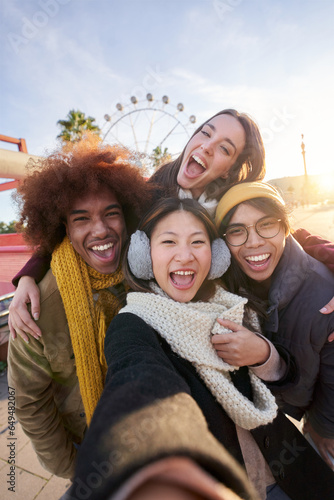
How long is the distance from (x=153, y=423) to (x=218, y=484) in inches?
6.9

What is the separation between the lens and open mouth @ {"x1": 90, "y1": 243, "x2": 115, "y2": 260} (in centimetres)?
186

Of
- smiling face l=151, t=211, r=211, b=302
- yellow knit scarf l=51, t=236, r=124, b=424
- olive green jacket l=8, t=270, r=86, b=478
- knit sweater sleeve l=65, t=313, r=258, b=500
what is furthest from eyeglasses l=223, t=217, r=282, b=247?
olive green jacket l=8, t=270, r=86, b=478

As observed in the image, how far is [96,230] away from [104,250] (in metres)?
0.17

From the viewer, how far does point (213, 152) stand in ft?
7.89

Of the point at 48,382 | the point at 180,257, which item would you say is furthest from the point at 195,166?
the point at 48,382

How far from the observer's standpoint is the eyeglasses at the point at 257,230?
5.67 feet

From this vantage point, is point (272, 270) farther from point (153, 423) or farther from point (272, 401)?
point (153, 423)

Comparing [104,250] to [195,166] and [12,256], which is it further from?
[12,256]

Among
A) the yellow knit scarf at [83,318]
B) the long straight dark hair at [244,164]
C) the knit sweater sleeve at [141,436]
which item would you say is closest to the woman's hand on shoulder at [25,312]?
the yellow knit scarf at [83,318]

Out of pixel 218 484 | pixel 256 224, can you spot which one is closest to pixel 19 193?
pixel 256 224

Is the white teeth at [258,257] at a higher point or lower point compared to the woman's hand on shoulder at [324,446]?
higher

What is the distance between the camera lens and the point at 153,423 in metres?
0.57

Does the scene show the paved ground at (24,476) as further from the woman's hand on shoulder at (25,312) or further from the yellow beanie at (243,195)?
the yellow beanie at (243,195)

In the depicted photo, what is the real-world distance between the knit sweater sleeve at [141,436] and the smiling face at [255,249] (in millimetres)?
1185
